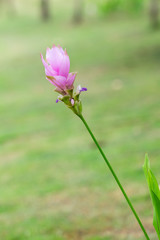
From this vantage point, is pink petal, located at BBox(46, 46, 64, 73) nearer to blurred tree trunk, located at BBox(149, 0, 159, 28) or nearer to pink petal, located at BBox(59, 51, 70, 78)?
pink petal, located at BBox(59, 51, 70, 78)

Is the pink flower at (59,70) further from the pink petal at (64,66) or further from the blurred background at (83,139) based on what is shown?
the blurred background at (83,139)

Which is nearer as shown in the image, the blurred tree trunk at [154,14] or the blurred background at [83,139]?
the blurred background at [83,139]

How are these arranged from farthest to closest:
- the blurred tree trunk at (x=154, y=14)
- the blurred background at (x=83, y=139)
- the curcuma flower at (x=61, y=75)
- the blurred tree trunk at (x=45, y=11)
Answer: the blurred tree trunk at (x=45, y=11), the blurred tree trunk at (x=154, y=14), the blurred background at (x=83, y=139), the curcuma flower at (x=61, y=75)

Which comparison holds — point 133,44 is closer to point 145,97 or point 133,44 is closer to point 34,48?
point 34,48

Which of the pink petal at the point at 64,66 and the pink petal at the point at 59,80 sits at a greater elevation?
the pink petal at the point at 64,66

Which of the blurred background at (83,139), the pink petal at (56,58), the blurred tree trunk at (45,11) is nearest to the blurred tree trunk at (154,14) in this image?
the blurred background at (83,139)

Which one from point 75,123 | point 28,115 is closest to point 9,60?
point 28,115
